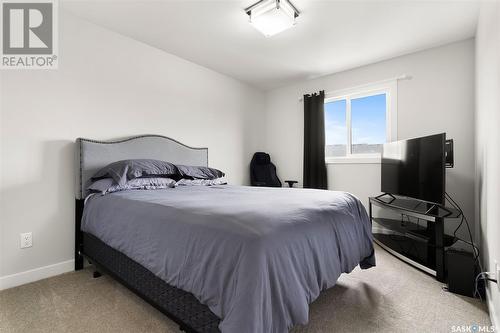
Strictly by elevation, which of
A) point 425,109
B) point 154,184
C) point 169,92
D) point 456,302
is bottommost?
point 456,302

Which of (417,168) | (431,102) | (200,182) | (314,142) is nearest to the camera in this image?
(417,168)

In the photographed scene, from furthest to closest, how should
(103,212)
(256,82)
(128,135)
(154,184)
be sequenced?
(256,82) < (128,135) < (154,184) < (103,212)

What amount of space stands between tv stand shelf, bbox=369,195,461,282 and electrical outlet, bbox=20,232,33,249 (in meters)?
3.42

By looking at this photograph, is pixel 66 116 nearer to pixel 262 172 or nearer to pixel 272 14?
pixel 272 14

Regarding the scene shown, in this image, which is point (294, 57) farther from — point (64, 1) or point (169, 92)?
point (64, 1)

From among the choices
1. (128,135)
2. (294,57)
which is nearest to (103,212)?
(128,135)

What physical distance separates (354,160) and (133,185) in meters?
3.09

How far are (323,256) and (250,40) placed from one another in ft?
8.41

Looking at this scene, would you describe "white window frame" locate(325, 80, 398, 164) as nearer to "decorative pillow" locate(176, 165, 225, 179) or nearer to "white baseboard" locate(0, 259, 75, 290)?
"decorative pillow" locate(176, 165, 225, 179)

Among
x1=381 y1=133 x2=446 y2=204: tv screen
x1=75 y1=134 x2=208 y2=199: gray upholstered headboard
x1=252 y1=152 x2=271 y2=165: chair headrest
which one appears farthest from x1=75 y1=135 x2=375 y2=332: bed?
x1=252 y1=152 x2=271 y2=165: chair headrest

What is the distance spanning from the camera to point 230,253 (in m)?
1.03

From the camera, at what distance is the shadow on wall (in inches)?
80.1

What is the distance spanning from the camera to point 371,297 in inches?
72.6

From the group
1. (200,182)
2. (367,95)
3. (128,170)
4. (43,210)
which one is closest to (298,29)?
(367,95)
